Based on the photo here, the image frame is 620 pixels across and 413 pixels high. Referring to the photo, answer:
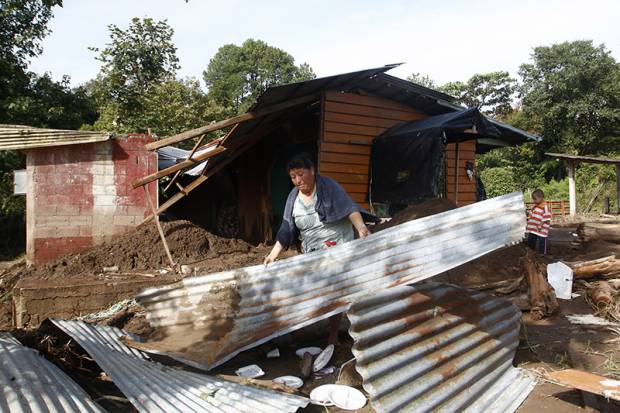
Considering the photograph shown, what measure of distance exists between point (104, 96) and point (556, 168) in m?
26.0

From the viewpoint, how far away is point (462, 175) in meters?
8.83

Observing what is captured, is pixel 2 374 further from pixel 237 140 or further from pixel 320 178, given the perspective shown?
pixel 237 140

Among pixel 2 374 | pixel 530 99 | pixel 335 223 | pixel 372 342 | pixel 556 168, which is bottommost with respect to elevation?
pixel 2 374

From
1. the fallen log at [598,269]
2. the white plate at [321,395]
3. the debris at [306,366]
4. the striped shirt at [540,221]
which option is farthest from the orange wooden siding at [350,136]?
the white plate at [321,395]

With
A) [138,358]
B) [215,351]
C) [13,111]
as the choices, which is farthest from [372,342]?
[13,111]

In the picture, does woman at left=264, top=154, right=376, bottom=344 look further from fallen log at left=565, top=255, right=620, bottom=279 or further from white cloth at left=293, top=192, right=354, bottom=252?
fallen log at left=565, top=255, right=620, bottom=279

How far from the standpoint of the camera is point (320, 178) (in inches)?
140

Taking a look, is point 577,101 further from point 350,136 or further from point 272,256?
point 272,256

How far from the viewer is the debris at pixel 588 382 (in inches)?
90.7

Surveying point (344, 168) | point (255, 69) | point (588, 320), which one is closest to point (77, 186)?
point (344, 168)

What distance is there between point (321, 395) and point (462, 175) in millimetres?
7049

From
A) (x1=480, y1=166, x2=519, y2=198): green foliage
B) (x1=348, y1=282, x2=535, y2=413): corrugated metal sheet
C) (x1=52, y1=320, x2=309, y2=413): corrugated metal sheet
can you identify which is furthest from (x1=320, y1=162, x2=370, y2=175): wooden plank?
(x1=480, y1=166, x2=519, y2=198): green foliage

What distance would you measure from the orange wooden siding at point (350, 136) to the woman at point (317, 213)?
142 inches

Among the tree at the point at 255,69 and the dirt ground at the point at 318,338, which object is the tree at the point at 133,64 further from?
the tree at the point at 255,69
